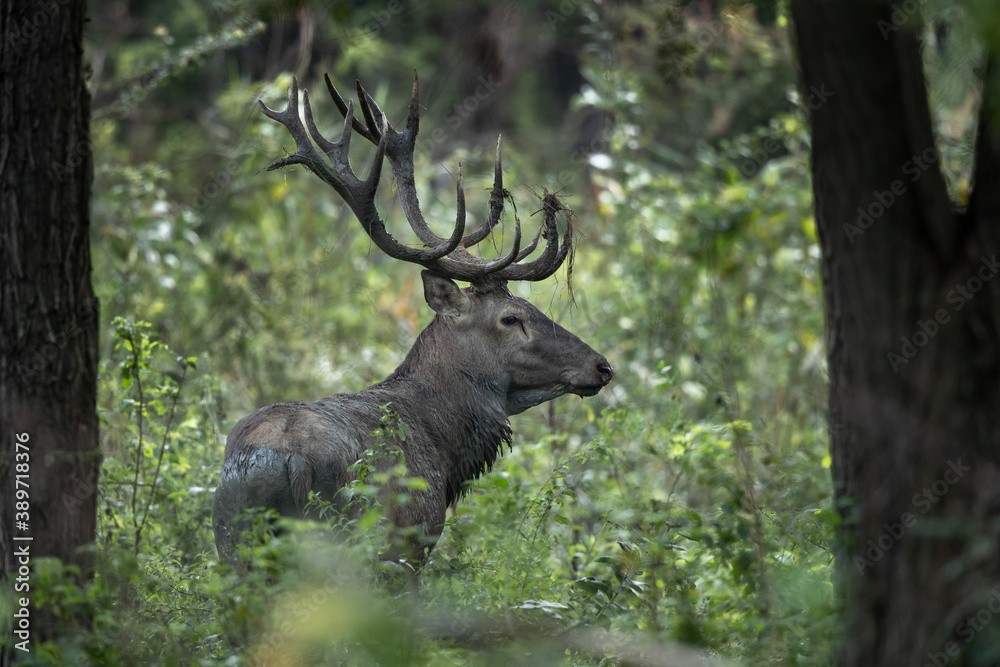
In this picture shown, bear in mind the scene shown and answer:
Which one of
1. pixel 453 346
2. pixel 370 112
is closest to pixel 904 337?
pixel 453 346

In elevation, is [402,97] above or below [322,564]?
above

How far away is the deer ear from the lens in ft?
21.5

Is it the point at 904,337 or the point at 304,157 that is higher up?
the point at 304,157

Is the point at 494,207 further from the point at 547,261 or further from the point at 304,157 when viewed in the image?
the point at 304,157

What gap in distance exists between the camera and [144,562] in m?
5.29

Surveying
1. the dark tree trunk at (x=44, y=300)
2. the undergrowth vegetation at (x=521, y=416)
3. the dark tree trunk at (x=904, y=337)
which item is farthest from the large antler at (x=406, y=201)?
the dark tree trunk at (x=904, y=337)

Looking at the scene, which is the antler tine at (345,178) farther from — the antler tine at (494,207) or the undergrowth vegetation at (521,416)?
the undergrowth vegetation at (521,416)

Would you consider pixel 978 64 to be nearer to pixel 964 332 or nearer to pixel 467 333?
pixel 964 332

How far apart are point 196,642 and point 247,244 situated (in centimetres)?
824

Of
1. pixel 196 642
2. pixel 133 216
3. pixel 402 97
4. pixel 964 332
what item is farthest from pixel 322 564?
pixel 402 97

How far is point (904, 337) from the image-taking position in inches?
144

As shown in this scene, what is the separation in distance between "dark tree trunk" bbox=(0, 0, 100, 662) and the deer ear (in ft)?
7.96

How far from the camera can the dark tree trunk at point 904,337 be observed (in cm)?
343

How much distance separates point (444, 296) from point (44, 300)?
275cm
